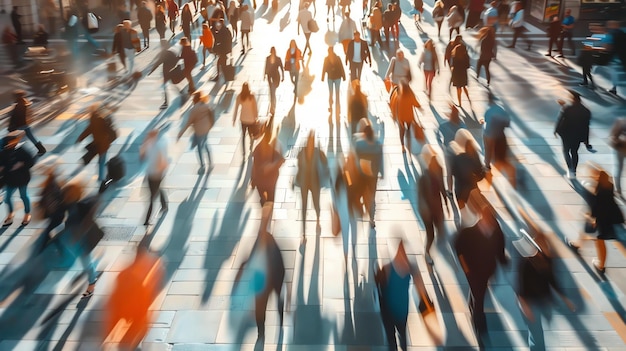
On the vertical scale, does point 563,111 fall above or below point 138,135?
above

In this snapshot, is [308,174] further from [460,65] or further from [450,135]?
[460,65]

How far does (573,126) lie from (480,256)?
4889 mm

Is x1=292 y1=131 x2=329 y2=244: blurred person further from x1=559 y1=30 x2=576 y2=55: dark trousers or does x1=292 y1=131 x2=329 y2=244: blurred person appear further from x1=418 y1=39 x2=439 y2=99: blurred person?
x1=559 y1=30 x2=576 y2=55: dark trousers

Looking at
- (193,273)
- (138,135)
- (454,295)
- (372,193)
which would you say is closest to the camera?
(454,295)

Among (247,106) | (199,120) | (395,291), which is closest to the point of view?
(395,291)

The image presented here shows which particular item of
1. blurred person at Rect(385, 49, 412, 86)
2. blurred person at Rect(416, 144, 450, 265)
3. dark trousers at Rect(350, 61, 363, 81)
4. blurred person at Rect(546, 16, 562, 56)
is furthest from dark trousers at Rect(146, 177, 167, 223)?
blurred person at Rect(546, 16, 562, 56)

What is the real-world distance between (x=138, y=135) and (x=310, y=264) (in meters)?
6.68

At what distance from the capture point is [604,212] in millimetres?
7891

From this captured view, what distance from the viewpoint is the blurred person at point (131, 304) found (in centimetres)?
689

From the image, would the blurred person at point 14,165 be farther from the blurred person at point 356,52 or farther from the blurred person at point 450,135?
the blurred person at point 356,52

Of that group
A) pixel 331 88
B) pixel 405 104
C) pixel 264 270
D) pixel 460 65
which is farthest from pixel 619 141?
pixel 331 88

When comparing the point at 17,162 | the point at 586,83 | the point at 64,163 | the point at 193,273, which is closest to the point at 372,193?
the point at 193,273

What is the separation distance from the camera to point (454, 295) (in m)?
7.73

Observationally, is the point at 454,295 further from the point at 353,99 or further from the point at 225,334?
the point at 353,99
